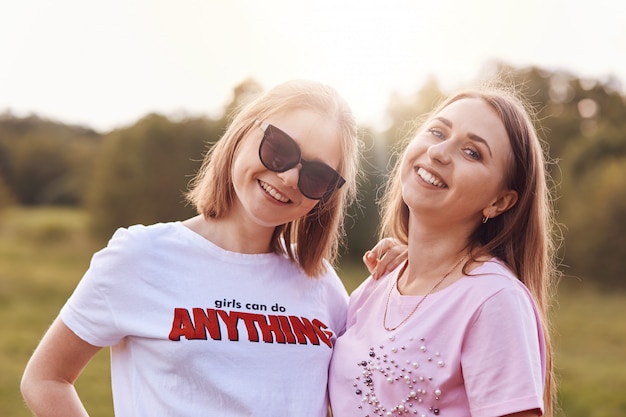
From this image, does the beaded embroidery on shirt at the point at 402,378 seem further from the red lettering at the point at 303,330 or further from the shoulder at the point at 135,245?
the shoulder at the point at 135,245

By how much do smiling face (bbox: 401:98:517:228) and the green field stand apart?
689 mm

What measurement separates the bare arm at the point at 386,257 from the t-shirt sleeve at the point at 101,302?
1.04 metres

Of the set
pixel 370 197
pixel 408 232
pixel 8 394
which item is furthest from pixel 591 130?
pixel 408 232

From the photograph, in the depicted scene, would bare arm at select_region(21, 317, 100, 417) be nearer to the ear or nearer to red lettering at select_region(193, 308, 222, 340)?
red lettering at select_region(193, 308, 222, 340)

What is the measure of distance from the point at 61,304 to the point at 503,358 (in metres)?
15.2

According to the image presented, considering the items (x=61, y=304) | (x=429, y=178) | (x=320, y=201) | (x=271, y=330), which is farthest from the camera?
(x=61, y=304)

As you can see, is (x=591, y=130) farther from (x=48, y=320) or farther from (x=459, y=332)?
(x=459, y=332)

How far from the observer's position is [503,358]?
220 cm

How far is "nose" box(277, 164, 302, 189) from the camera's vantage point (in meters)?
2.58

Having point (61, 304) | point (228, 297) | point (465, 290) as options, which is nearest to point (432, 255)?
point (465, 290)

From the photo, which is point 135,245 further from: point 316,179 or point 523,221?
point 523,221

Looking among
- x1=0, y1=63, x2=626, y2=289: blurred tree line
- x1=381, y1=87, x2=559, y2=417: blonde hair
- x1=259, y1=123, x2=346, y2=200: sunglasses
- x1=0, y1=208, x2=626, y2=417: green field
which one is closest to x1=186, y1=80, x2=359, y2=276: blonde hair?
x1=259, y1=123, x2=346, y2=200: sunglasses

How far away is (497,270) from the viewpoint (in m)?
2.38

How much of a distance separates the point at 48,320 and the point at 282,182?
1257cm
